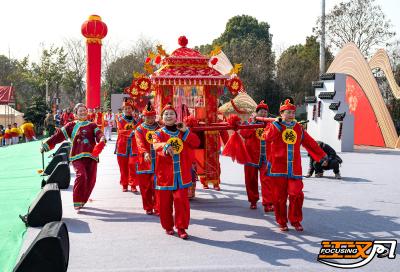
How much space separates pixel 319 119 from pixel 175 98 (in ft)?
36.4

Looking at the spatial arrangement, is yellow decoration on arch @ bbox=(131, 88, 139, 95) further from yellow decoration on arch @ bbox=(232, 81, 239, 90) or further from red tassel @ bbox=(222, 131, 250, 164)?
red tassel @ bbox=(222, 131, 250, 164)

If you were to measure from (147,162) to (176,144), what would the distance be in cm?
111

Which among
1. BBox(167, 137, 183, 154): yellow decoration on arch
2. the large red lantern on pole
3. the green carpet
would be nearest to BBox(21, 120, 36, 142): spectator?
the large red lantern on pole

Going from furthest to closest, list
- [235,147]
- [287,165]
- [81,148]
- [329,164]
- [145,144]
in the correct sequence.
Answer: [329,164]
[81,148]
[235,147]
[145,144]
[287,165]

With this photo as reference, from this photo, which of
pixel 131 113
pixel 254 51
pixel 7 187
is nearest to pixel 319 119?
pixel 131 113

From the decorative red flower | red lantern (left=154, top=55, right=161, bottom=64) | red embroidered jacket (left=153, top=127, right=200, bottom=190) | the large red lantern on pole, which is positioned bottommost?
red embroidered jacket (left=153, top=127, right=200, bottom=190)

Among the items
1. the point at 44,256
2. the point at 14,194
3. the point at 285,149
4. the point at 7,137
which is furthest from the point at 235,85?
the point at 7,137

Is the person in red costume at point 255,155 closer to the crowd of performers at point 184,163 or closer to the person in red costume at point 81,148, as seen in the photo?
the crowd of performers at point 184,163

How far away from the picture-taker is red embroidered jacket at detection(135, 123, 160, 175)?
5918mm

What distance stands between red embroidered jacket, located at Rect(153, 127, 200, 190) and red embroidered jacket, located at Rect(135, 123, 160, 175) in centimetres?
46

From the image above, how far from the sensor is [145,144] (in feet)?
19.7

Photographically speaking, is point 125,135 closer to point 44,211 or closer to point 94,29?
point 44,211

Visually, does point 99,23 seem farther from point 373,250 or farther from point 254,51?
point 373,250

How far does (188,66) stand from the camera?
751 cm
